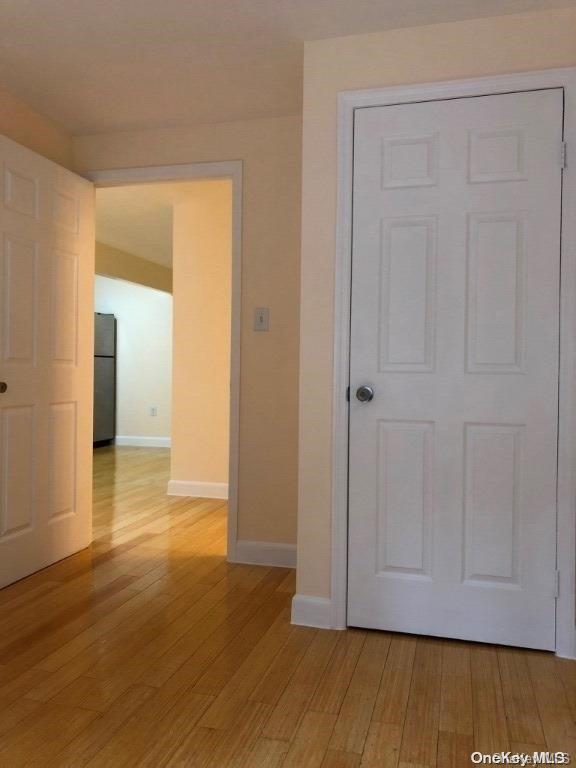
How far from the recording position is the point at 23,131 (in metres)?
3.09

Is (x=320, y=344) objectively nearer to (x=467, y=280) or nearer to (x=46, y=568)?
(x=467, y=280)

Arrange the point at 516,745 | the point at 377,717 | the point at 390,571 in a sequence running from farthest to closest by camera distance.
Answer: the point at 390,571, the point at 377,717, the point at 516,745

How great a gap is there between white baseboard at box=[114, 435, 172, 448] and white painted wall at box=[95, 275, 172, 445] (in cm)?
1

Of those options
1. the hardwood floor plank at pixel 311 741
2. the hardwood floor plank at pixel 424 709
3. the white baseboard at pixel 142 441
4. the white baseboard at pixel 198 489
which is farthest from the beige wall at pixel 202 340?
the white baseboard at pixel 142 441

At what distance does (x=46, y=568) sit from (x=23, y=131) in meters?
2.16

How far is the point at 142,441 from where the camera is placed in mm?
8500

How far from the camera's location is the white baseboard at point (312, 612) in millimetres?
2414

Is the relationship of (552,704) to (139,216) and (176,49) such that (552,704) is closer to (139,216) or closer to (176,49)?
(176,49)

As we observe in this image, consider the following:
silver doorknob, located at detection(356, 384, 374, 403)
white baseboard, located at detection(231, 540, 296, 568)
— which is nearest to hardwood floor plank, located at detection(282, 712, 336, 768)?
silver doorknob, located at detection(356, 384, 374, 403)

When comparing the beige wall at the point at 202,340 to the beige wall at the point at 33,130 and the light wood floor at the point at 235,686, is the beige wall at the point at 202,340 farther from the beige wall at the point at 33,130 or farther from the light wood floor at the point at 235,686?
the light wood floor at the point at 235,686

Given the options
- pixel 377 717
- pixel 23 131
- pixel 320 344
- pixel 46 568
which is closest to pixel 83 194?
pixel 23 131

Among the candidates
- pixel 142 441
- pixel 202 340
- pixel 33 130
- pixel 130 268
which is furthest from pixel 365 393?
pixel 142 441

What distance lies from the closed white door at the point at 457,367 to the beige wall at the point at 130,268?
166 inches

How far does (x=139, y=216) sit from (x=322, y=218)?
10.3ft
